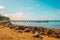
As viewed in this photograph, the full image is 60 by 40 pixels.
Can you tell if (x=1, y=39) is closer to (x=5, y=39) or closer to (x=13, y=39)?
(x=5, y=39)

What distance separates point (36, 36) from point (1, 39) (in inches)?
271

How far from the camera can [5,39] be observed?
60.6 ft

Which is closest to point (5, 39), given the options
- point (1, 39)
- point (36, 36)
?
point (1, 39)

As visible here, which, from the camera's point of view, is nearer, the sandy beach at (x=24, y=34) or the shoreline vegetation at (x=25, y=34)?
the sandy beach at (x=24, y=34)

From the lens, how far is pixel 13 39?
19078mm

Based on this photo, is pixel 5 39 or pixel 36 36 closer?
pixel 5 39

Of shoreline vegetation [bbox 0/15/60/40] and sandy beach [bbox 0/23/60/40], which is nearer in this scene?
sandy beach [bbox 0/23/60/40]

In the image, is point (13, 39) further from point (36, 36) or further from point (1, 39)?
point (36, 36)

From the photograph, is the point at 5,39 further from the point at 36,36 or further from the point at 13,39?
the point at 36,36

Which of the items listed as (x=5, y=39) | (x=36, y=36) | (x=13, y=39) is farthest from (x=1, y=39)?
(x=36, y=36)

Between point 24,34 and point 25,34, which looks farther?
point 25,34

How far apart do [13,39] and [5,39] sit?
3.85 ft

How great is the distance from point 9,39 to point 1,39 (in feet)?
3.67

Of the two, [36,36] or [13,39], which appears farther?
[36,36]
